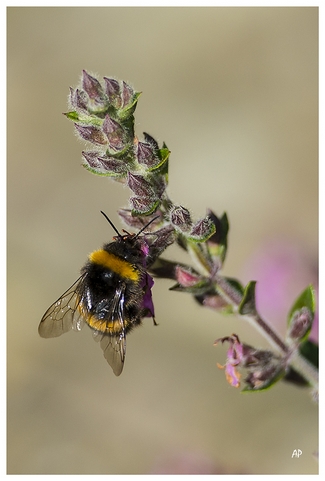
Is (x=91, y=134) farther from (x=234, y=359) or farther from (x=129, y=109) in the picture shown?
(x=234, y=359)

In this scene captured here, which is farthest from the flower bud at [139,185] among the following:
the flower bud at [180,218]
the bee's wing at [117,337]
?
the bee's wing at [117,337]

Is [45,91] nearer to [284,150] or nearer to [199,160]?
[199,160]

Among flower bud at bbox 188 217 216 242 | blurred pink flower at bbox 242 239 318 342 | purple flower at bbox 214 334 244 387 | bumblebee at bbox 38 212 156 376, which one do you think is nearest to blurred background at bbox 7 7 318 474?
blurred pink flower at bbox 242 239 318 342

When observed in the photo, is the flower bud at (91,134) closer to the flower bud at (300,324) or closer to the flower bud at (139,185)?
the flower bud at (139,185)

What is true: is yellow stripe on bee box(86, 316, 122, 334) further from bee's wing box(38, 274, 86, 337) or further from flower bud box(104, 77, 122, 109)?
flower bud box(104, 77, 122, 109)

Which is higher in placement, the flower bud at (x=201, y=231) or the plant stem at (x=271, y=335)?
the flower bud at (x=201, y=231)

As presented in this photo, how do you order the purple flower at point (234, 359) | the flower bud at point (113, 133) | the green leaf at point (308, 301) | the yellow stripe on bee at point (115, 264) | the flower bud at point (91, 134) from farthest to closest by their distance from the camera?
1. the green leaf at point (308, 301)
2. the purple flower at point (234, 359)
3. the yellow stripe on bee at point (115, 264)
4. the flower bud at point (91, 134)
5. the flower bud at point (113, 133)
